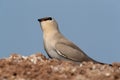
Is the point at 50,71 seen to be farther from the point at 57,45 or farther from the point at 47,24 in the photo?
the point at 47,24

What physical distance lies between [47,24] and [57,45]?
2.78ft

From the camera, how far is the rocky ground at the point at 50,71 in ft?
28.8

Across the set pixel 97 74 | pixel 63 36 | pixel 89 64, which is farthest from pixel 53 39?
pixel 97 74

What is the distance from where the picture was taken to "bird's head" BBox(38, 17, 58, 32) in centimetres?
1338

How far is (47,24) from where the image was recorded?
13.4 metres

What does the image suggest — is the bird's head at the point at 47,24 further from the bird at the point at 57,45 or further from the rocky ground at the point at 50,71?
the rocky ground at the point at 50,71

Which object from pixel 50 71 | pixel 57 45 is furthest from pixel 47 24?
pixel 50 71

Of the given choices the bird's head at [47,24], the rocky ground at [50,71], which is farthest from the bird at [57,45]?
the rocky ground at [50,71]

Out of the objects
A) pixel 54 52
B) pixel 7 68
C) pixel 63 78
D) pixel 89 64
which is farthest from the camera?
pixel 54 52

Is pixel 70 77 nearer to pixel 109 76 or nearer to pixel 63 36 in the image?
Result: pixel 109 76

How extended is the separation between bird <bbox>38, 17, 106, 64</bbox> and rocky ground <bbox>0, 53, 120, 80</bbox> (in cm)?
244

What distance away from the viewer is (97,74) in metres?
9.05

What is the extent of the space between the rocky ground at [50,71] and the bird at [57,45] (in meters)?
2.44

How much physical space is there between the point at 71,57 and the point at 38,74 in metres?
4.20
